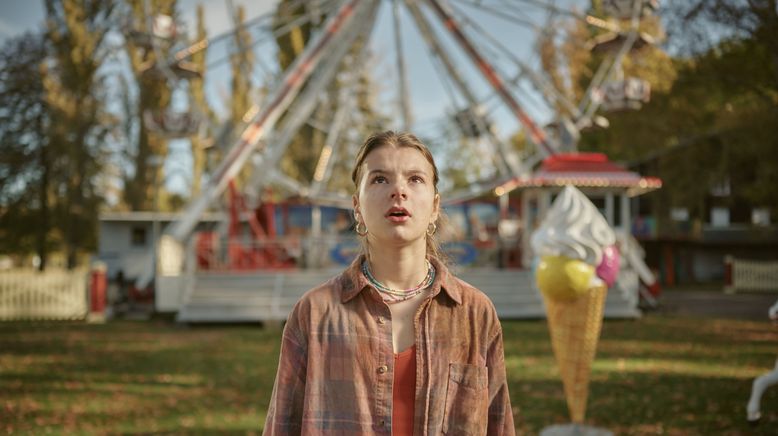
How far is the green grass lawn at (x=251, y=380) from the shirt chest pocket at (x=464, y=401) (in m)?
4.28

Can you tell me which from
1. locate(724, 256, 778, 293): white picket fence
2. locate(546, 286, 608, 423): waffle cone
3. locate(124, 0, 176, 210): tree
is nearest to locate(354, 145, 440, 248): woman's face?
locate(546, 286, 608, 423): waffle cone

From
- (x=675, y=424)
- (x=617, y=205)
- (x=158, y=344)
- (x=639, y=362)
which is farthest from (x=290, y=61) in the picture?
(x=675, y=424)

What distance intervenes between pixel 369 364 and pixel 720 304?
18835 millimetres

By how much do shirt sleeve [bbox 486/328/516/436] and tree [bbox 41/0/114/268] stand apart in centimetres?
2559

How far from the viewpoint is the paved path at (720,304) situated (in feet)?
51.0

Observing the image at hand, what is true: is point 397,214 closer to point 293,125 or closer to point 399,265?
point 399,265

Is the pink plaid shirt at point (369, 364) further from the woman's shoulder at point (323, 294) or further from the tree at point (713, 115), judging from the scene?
the tree at point (713, 115)

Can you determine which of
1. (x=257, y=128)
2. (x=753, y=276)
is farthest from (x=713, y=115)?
(x=257, y=128)

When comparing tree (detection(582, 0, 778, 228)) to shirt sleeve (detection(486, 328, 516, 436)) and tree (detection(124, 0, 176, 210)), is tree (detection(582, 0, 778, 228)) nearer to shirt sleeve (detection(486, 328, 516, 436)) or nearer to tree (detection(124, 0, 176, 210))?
Answer: shirt sleeve (detection(486, 328, 516, 436))

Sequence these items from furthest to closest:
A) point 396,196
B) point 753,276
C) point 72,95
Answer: point 72,95
point 753,276
point 396,196

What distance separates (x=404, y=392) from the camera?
182 centimetres

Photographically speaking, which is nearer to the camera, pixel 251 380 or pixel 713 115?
pixel 251 380

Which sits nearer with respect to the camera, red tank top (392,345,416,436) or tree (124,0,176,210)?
red tank top (392,345,416,436)

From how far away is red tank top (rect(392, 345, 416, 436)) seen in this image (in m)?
1.80
